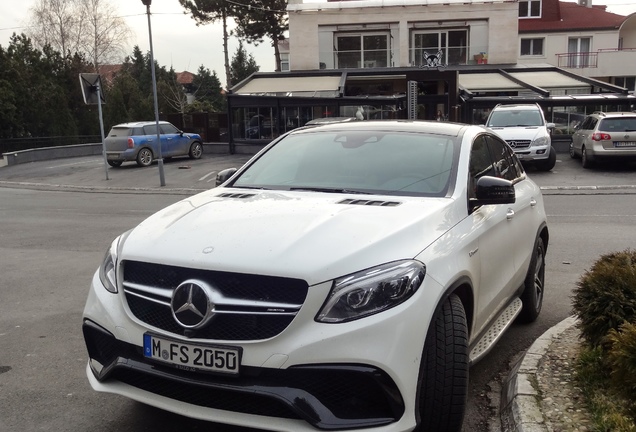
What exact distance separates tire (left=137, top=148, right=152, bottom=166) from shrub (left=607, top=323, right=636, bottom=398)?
76.5 feet

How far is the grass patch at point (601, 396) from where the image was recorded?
2.96m

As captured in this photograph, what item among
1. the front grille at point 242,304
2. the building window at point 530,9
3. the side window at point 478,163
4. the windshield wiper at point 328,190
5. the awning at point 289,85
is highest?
the building window at point 530,9

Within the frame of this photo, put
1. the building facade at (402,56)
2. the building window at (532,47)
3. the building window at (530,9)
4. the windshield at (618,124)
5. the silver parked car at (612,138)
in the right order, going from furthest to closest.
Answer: the building window at (530,9), the building window at (532,47), the building facade at (402,56), the windshield at (618,124), the silver parked car at (612,138)

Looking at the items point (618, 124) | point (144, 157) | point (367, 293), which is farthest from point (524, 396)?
point (144, 157)

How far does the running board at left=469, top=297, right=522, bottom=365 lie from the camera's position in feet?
12.4

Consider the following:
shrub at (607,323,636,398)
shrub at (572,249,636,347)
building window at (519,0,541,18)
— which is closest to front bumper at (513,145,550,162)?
shrub at (572,249,636,347)

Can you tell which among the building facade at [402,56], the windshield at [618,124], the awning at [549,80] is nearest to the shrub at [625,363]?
the windshield at [618,124]

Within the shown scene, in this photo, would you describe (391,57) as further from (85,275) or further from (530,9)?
(85,275)

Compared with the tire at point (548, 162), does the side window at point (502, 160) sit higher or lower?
higher

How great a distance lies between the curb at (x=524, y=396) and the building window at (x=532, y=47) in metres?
46.8

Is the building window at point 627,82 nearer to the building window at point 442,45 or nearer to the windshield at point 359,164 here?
the building window at point 442,45

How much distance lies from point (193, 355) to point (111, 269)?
851 mm

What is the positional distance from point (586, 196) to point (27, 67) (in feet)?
104

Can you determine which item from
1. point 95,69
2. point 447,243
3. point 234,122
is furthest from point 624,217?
point 95,69
